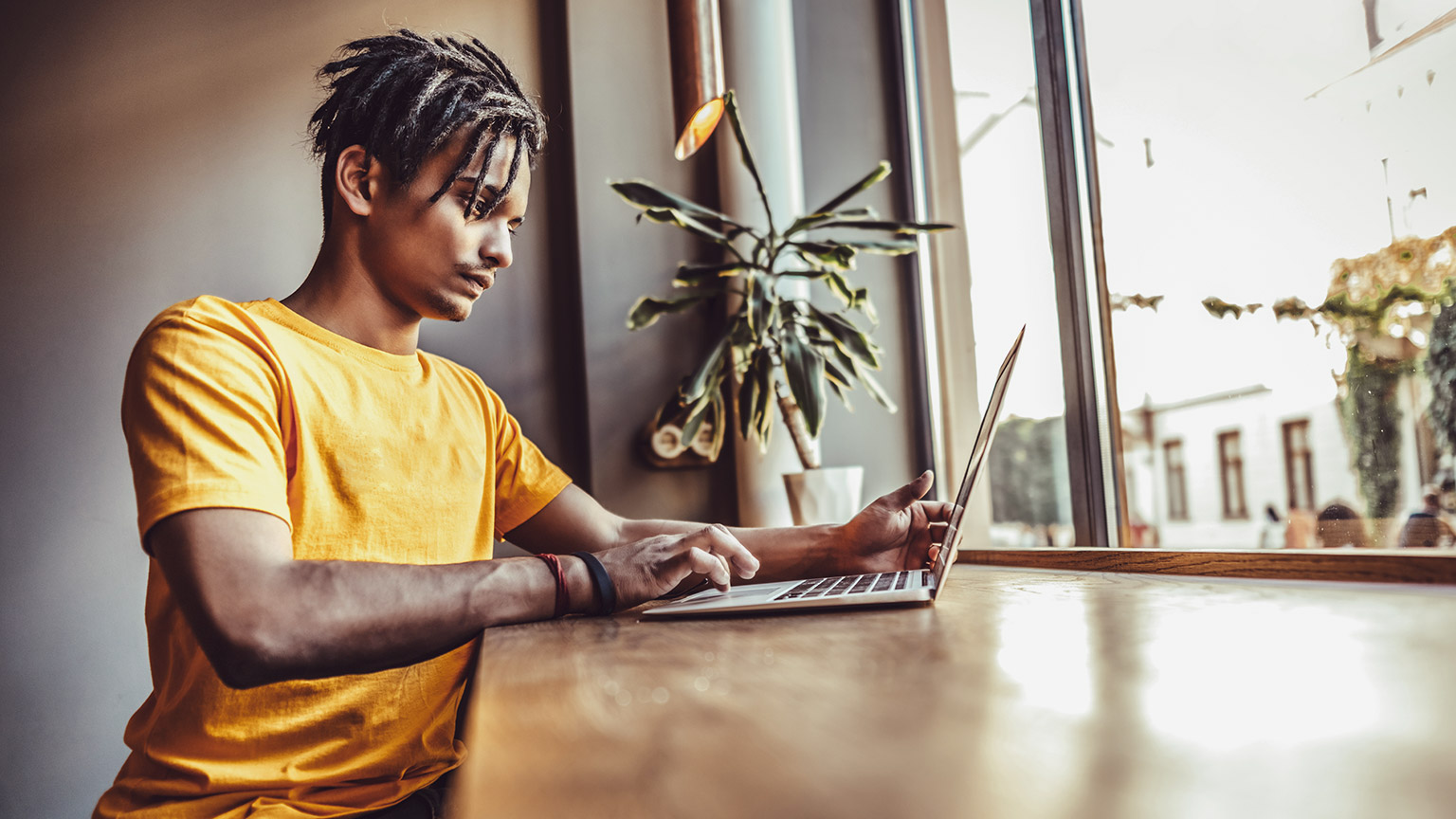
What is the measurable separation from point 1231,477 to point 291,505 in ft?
5.13

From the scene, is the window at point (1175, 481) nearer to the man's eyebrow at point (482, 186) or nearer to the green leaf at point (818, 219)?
the green leaf at point (818, 219)

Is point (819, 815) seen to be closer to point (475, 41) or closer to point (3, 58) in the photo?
point (475, 41)

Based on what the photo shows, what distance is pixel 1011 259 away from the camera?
83.0 inches

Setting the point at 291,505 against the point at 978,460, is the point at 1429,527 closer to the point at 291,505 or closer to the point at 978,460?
the point at 978,460

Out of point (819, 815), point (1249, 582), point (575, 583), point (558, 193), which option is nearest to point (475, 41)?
point (558, 193)

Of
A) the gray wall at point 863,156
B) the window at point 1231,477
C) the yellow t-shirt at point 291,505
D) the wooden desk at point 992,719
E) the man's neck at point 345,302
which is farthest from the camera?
the gray wall at point 863,156

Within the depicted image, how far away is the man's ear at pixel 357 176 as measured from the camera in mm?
1256

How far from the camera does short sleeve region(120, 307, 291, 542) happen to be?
852mm

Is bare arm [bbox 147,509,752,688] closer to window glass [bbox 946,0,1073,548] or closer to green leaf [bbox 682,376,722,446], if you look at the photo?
green leaf [bbox 682,376,722,446]

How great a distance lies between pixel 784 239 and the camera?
6.46ft

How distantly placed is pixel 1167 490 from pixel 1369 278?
56 centimetres

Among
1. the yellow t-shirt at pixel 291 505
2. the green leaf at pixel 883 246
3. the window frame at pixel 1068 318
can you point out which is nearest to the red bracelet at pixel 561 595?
the yellow t-shirt at pixel 291 505

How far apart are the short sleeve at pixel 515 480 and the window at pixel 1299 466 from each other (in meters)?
1.25

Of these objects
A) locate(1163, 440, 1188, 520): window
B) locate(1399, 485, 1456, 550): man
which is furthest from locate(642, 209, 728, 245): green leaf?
locate(1399, 485, 1456, 550): man
